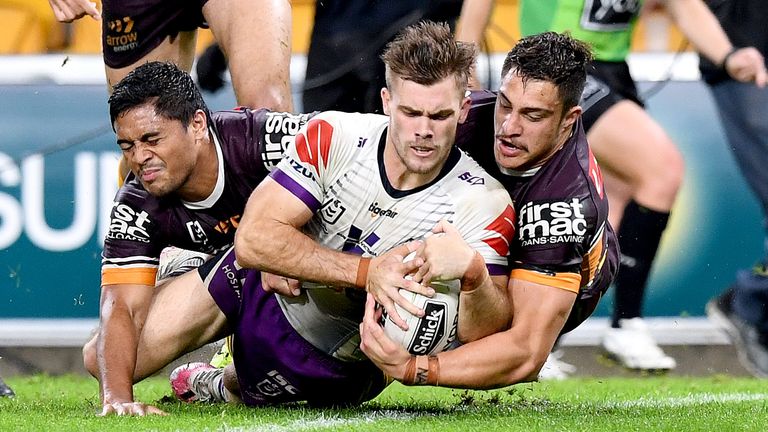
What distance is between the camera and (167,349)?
18.4 ft

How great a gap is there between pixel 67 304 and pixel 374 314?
4036 mm

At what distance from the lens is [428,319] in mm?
4871

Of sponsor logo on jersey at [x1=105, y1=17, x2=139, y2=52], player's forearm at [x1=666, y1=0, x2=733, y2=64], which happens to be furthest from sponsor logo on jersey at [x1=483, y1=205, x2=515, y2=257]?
player's forearm at [x1=666, y1=0, x2=733, y2=64]

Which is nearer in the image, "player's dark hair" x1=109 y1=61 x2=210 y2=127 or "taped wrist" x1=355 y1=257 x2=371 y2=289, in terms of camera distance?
"taped wrist" x1=355 y1=257 x2=371 y2=289

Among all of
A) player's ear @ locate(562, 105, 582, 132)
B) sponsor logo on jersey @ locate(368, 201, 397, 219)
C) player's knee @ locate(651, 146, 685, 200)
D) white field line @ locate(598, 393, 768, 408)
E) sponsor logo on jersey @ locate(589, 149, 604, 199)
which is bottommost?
white field line @ locate(598, 393, 768, 408)

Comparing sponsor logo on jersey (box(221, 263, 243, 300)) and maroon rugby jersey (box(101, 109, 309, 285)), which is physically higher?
maroon rugby jersey (box(101, 109, 309, 285))

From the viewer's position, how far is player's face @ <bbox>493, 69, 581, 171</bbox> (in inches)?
196

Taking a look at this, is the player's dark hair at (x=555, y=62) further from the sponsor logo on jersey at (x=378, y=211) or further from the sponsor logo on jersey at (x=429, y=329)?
the sponsor logo on jersey at (x=429, y=329)

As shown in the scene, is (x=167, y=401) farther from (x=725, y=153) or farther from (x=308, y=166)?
(x=725, y=153)

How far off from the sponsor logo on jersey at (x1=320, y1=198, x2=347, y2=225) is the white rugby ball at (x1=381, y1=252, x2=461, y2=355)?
357mm

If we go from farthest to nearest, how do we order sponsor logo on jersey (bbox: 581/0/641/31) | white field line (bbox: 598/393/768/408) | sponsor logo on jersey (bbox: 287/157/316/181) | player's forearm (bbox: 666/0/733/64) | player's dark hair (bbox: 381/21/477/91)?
player's forearm (bbox: 666/0/733/64) → sponsor logo on jersey (bbox: 581/0/641/31) → white field line (bbox: 598/393/768/408) → sponsor logo on jersey (bbox: 287/157/316/181) → player's dark hair (bbox: 381/21/477/91)

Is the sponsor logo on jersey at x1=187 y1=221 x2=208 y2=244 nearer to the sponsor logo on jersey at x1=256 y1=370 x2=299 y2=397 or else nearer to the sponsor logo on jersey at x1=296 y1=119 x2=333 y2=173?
the sponsor logo on jersey at x1=256 y1=370 x2=299 y2=397

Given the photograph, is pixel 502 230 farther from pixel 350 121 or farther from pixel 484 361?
pixel 350 121

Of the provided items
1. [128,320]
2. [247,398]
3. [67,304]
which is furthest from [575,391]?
[67,304]
